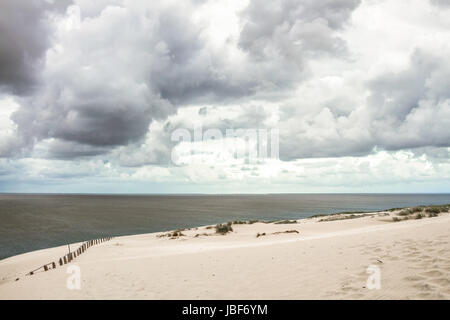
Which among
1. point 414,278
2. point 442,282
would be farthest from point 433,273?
point 442,282

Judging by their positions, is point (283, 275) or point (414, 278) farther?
point (283, 275)

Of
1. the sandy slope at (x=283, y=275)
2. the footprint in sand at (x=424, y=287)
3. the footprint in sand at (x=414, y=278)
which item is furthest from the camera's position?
the sandy slope at (x=283, y=275)

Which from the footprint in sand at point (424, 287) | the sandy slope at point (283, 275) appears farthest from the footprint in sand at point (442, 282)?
the footprint in sand at point (424, 287)

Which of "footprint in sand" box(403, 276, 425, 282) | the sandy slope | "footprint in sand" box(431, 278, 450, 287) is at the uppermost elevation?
"footprint in sand" box(431, 278, 450, 287)

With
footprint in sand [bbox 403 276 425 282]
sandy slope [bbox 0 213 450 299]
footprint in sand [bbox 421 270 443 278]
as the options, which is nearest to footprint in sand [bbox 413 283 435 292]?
sandy slope [bbox 0 213 450 299]

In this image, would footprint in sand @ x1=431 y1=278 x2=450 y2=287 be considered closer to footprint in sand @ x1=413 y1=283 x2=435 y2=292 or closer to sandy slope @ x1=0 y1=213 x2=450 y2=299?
sandy slope @ x1=0 y1=213 x2=450 y2=299

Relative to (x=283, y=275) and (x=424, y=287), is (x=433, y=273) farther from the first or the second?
(x=283, y=275)

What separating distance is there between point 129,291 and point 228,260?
5.17 metres

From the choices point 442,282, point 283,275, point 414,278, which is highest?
point 442,282

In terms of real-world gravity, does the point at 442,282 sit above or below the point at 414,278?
above

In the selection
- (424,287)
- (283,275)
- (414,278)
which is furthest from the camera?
(283,275)

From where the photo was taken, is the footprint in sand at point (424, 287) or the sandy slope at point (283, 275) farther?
the sandy slope at point (283, 275)

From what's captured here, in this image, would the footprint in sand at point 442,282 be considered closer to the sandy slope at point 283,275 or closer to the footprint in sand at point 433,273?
the sandy slope at point 283,275

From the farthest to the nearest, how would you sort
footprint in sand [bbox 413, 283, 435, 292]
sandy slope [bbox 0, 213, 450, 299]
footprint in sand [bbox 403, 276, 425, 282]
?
sandy slope [bbox 0, 213, 450, 299], footprint in sand [bbox 403, 276, 425, 282], footprint in sand [bbox 413, 283, 435, 292]
